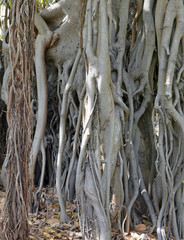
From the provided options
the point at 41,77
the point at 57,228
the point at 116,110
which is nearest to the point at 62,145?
the point at 116,110

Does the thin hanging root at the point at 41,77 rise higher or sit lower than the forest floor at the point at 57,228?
higher

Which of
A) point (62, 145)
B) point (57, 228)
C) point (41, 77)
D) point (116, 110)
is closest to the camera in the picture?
point (57, 228)

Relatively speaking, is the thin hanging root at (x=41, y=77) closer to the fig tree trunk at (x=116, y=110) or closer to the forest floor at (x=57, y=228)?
the fig tree trunk at (x=116, y=110)

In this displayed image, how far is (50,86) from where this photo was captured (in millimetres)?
3914

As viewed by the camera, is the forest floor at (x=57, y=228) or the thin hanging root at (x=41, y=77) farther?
the thin hanging root at (x=41, y=77)

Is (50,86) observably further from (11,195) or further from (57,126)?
(11,195)

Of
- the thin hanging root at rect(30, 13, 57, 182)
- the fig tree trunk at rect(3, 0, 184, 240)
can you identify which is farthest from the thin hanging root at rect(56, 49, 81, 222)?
the thin hanging root at rect(30, 13, 57, 182)

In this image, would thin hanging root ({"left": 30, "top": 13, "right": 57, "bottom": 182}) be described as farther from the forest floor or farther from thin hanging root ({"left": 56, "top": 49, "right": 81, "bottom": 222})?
the forest floor

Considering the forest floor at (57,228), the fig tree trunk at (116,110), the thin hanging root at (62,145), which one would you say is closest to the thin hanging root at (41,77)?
the fig tree trunk at (116,110)

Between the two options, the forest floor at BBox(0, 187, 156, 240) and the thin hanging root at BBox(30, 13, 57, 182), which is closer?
the forest floor at BBox(0, 187, 156, 240)

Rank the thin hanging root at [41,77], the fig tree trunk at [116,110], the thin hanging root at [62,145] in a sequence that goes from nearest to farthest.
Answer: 1. the fig tree trunk at [116,110]
2. the thin hanging root at [62,145]
3. the thin hanging root at [41,77]

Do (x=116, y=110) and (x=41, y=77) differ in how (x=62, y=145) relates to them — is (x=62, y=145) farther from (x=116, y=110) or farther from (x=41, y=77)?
(x=41, y=77)

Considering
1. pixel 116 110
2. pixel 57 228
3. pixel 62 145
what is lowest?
pixel 57 228

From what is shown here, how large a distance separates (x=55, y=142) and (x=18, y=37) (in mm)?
1935
